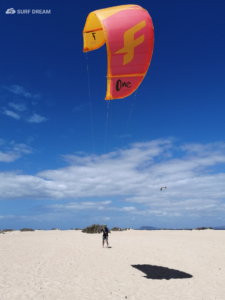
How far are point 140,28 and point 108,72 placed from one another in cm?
282

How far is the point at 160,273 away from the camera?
1173cm

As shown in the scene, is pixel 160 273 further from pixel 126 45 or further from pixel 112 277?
pixel 126 45

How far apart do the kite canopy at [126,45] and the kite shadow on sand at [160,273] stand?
31.0 feet

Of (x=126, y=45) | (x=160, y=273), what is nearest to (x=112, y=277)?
(x=160, y=273)

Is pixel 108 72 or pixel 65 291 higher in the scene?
pixel 108 72

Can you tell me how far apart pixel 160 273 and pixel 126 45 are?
1195 centimetres

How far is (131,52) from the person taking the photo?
11469 mm

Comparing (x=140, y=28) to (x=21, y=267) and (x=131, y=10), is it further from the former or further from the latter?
(x=21, y=267)

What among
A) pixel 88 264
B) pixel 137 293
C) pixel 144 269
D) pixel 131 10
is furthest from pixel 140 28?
pixel 88 264

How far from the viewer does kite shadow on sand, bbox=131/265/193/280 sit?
11.0 meters

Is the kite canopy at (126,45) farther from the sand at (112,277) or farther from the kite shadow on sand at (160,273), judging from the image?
the kite shadow on sand at (160,273)

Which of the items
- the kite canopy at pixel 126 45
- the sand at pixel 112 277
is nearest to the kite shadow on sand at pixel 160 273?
the sand at pixel 112 277

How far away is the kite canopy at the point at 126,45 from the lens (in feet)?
36.4

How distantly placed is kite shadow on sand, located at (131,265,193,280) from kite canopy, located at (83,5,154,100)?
31.0 feet
